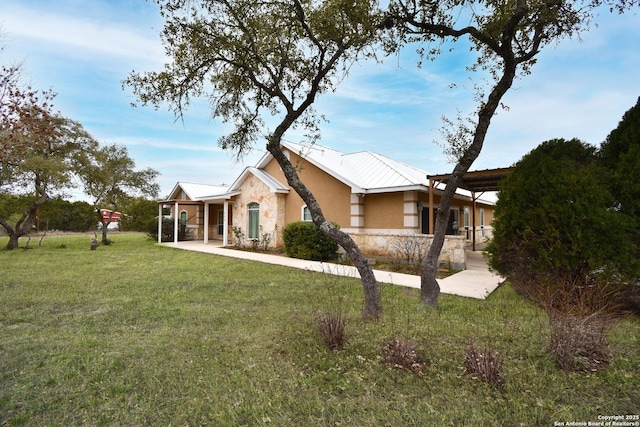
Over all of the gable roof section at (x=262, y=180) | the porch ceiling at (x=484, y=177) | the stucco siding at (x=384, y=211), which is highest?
the gable roof section at (x=262, y=180)

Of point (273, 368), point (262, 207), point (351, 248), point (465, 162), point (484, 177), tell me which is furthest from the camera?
point (262, 207)

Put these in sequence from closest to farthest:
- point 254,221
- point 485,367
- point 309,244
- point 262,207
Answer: point 485,367 < point 309,244 < point 262,207 < point 254,221

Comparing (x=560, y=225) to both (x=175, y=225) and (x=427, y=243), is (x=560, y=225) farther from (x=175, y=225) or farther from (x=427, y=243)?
(x=175, y=225)

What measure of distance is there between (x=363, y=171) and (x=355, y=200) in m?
2.17

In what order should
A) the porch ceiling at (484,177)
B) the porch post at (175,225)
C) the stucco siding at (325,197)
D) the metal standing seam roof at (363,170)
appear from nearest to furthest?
the porch ceiling at (484,177)
the metal standing seam roof at (363,170)
the stucco siding at (325,197)
the porch post at (175,225)

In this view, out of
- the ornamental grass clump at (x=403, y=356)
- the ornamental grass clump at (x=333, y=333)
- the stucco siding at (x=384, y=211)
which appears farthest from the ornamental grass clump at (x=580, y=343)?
the stucco siding at (x=384, y=211)

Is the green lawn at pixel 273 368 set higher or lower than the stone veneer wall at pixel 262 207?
lower

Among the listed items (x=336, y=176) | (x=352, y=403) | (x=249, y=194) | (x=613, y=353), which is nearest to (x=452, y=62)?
(x=613, y=353)

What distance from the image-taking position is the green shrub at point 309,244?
12.7m

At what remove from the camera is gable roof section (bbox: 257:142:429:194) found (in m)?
12.6

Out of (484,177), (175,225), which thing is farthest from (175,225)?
(484,177)

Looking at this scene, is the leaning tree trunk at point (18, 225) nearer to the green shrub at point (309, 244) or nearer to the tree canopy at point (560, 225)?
the green shrub at point (309, 244)

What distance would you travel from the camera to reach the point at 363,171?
15.1m

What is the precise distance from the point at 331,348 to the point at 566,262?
14.6 feet
